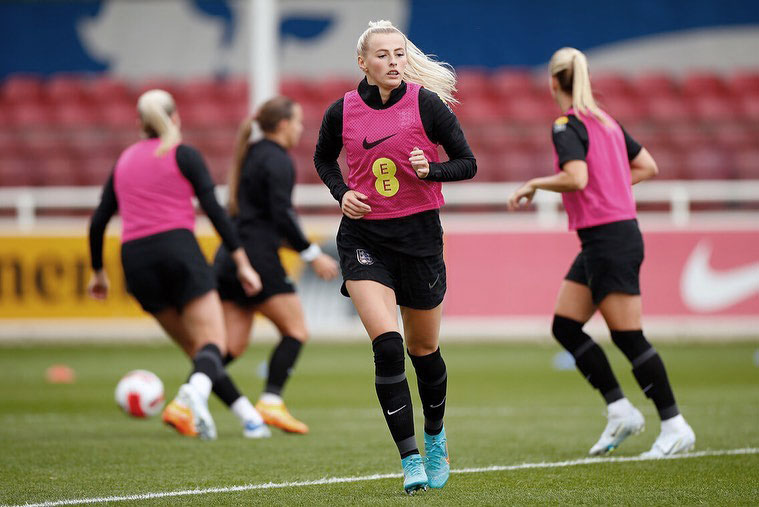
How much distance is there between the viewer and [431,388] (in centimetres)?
536

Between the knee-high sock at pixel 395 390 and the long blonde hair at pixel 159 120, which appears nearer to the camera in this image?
the knee-high sock at pixel 395 390

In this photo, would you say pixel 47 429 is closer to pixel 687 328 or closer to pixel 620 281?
pixel 620 281

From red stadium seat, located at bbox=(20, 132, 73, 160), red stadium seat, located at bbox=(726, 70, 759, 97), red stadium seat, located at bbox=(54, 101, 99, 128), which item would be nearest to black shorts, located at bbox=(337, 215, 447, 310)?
red stadium seat, located at bbox=(20, 132, 73, 160)

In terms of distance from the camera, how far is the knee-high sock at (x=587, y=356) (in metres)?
6.47

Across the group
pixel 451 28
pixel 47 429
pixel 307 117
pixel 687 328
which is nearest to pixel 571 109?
pixel 47 429

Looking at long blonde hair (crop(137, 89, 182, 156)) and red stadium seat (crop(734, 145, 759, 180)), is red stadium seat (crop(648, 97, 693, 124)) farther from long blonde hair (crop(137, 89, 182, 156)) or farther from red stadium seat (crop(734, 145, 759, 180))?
long blonde hair (crop(137, 89, 182, 156))

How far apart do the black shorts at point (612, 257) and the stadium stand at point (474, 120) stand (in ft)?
35.3

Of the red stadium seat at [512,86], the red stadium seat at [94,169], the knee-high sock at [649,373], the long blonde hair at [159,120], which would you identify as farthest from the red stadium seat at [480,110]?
the knee-high sock at [649,373]

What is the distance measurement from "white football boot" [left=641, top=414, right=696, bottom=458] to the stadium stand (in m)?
10.9

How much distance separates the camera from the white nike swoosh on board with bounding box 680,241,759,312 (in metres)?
14.3

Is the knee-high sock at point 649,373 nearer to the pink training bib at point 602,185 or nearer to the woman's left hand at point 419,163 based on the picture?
the pink training bib at point 602,185

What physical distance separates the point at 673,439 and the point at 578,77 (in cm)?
192

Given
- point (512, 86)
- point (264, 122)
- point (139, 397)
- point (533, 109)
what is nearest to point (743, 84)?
point (533, 109)

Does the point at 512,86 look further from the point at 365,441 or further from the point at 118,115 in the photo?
the point at 365,441
